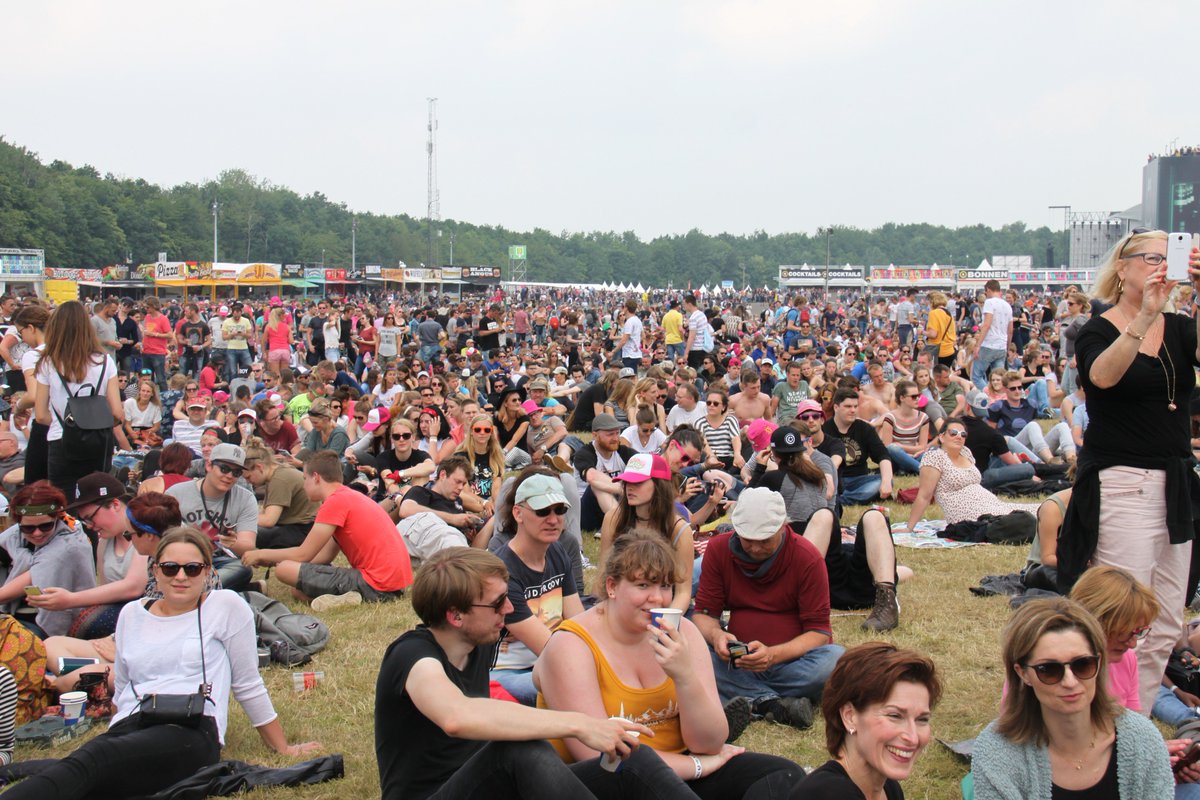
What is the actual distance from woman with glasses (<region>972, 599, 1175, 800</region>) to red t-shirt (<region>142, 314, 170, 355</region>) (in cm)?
1629

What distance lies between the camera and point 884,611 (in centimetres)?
629

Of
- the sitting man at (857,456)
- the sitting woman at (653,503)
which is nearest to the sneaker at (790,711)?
the sitting woman at (653,503)

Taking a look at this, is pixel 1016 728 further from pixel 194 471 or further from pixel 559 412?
pixel 559 412

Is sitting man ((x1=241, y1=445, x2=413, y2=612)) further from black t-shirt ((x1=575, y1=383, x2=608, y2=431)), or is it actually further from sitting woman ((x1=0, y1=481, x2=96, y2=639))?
black t-shirt ((x1=575, y1=383, x2=608, y2=431))

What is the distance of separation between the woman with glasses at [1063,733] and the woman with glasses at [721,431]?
25.6ft

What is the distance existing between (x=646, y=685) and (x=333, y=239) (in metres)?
133

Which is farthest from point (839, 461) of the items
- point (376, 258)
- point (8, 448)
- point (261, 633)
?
point (376, 258)

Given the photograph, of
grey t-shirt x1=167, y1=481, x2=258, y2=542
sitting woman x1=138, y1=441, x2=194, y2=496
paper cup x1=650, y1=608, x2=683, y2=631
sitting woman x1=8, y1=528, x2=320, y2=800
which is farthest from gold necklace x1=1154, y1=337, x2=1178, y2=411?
sitting woman x1=138, y1=441, x2=194, y2=496

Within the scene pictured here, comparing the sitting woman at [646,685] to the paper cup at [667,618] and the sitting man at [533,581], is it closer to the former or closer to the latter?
the paper cup at [667,618]

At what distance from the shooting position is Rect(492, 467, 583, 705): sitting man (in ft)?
15.4

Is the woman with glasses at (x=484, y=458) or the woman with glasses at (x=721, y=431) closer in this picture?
the woman with glasses at (x=484, y=458)

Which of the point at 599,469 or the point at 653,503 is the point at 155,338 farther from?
the point at 653,503

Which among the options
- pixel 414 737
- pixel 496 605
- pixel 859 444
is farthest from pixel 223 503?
pixel 859 444

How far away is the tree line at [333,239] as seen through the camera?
3614 inches
